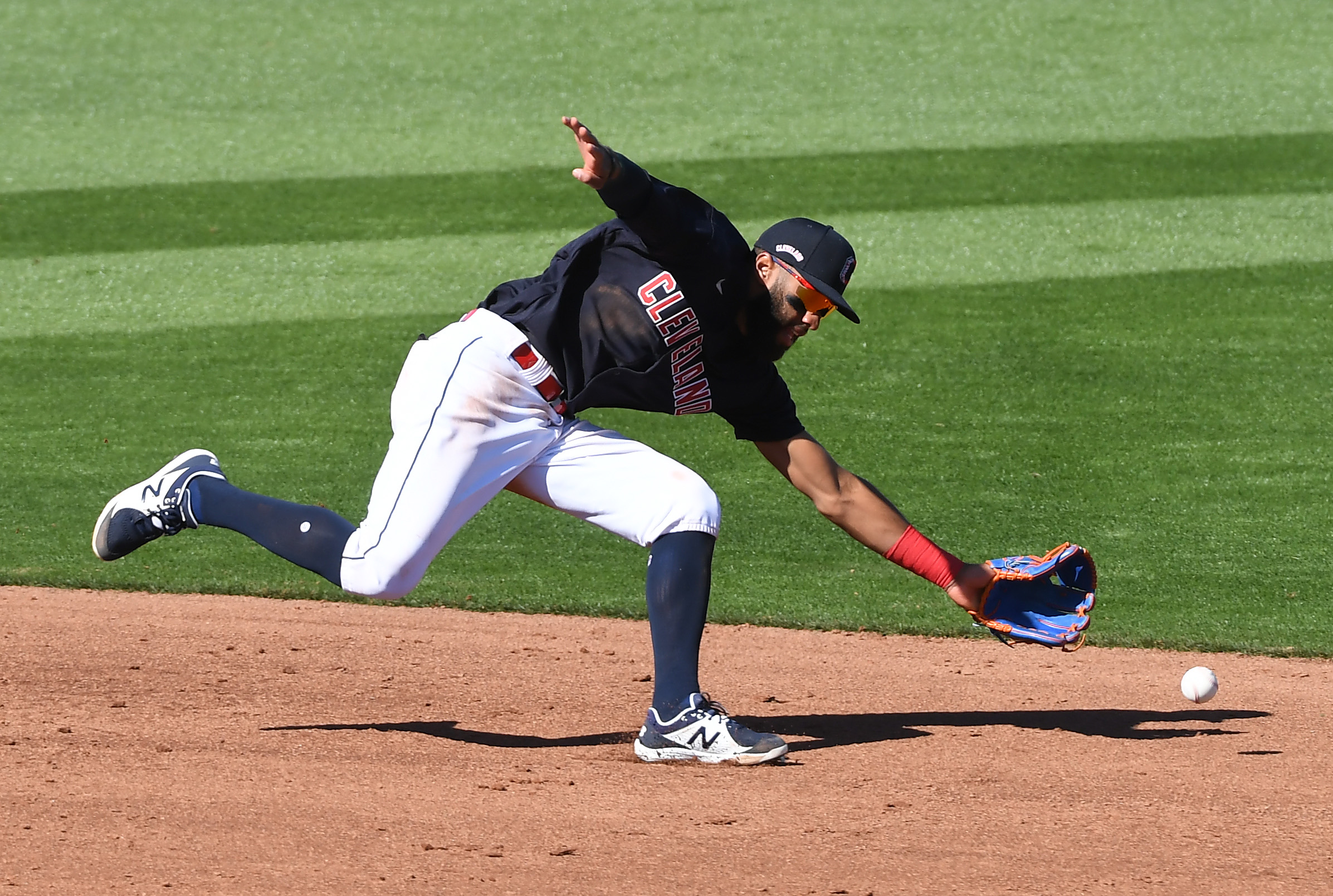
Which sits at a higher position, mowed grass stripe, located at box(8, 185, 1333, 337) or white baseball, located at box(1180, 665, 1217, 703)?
mowed grass stripe, located at box(8, 185, 1333, 337)

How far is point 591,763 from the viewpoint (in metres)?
4.38

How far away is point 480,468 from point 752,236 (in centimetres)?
718

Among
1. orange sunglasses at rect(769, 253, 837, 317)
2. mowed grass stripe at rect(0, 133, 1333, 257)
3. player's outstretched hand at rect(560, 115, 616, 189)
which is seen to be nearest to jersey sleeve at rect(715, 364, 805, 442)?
orange sunglasses at rect(769, 253, 837, 317)

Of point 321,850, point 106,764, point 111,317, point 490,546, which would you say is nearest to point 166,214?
point 111,317

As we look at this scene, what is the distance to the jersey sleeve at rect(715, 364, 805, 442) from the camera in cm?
446

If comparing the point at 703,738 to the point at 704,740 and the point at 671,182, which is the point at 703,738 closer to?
the point at 704,740

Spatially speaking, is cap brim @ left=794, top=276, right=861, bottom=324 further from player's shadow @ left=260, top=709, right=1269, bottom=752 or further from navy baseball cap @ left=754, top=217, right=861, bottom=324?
player's shadow @ left=260, top=709, right=1269, bottom=752

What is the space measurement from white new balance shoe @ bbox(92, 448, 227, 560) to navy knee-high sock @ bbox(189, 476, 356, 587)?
0.10 feet

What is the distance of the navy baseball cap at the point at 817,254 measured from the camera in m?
4.23

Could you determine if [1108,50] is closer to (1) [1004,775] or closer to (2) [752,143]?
(2) [752,143]

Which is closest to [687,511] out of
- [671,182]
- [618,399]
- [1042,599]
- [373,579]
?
[618,399]

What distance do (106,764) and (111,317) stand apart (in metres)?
6.20

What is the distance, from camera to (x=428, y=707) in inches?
194

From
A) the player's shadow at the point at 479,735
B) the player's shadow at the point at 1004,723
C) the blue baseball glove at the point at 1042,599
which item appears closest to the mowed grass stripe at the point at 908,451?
the player's shadow at the point at 1004,723
